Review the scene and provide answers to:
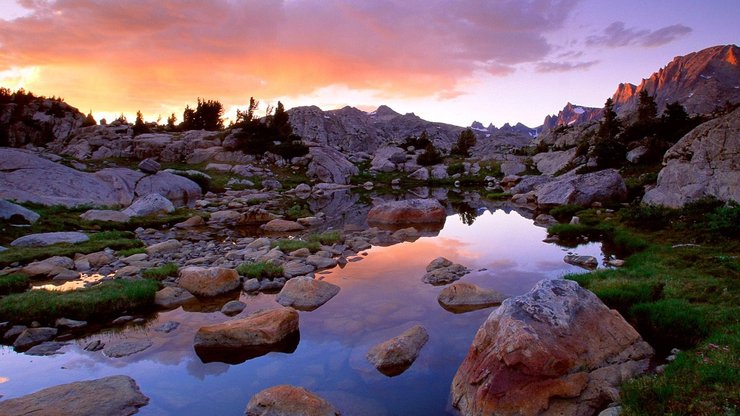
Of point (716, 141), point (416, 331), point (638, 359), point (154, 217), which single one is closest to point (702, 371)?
point (638, 359)

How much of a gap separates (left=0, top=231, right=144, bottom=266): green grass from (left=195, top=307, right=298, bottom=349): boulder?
39.2 feet

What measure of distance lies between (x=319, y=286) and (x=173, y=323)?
487 centimetres

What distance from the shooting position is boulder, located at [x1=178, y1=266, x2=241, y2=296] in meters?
15.5

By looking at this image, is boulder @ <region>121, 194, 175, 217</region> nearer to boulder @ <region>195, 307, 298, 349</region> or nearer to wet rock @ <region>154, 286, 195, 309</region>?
wet rock @ <region>154, 286, 195, 309</region>

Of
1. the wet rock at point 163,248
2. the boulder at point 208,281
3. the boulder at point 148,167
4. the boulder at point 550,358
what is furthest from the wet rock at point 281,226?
the boulder at point 550,358

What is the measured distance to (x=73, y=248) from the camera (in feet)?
67.1

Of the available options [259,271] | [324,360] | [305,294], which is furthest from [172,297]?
[324,360]

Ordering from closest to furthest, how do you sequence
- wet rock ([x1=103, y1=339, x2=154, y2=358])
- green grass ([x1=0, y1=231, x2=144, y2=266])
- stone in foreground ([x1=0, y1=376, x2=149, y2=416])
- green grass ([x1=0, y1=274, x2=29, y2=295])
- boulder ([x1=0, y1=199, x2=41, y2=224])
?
stone in foreground ([x1=0, y1=376, x2=149, y2=416])
wet rock ([x1=103, y1=339, x2=154, y2=358])
green grass ([x1=0, y1=274, x2=29, y2=295])
green grass ([x1=0, y1=231, x2=144, y2=266])
boulder ([x1=0, y1=199, x2=41, y2=224])

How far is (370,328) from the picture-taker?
12758 millimetres

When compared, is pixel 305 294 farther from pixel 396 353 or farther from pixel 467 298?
pixel 467 298

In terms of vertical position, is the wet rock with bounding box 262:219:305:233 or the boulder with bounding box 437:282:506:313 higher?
the boulder with bounding box 437:282:506:313

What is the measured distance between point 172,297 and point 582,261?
16.7 m

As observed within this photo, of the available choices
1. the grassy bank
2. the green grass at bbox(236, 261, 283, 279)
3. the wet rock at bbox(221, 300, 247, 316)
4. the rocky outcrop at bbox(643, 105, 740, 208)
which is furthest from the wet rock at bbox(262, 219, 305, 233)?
the rocky outcrop at bbox(643, 105, 740, 208)

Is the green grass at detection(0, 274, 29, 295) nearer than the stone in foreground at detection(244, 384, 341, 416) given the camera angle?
No
